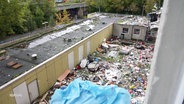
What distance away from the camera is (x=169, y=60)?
63 centimetres

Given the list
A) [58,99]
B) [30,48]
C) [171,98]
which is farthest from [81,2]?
[171,98]

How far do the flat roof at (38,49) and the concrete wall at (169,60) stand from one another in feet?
25.8

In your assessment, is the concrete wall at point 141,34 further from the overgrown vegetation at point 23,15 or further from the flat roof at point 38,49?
the overgrown vegetation at point 23,15

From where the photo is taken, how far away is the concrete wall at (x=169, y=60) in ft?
1.82

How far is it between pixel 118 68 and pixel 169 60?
37.3 ft

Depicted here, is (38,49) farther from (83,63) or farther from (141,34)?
(141,34)

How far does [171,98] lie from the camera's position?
2.26 ft

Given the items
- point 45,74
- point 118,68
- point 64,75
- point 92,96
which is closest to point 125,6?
point 118,68

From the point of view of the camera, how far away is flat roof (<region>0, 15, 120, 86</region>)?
827 cm

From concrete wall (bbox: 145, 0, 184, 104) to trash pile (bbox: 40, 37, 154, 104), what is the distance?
315 inches

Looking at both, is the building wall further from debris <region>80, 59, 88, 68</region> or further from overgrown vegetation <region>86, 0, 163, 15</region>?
overgrown vegetation <region>86, 0, 163, 15</region>

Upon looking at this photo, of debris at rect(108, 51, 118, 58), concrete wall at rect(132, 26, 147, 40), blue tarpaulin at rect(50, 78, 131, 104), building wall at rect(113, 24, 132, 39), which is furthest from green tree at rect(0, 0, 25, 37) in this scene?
blue tarpaulin at rect(50, 78, 131, 104)

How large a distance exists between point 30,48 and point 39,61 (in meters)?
2.42

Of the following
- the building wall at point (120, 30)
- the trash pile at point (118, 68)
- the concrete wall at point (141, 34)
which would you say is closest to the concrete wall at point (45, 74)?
the trash pile at point (118, 68)
